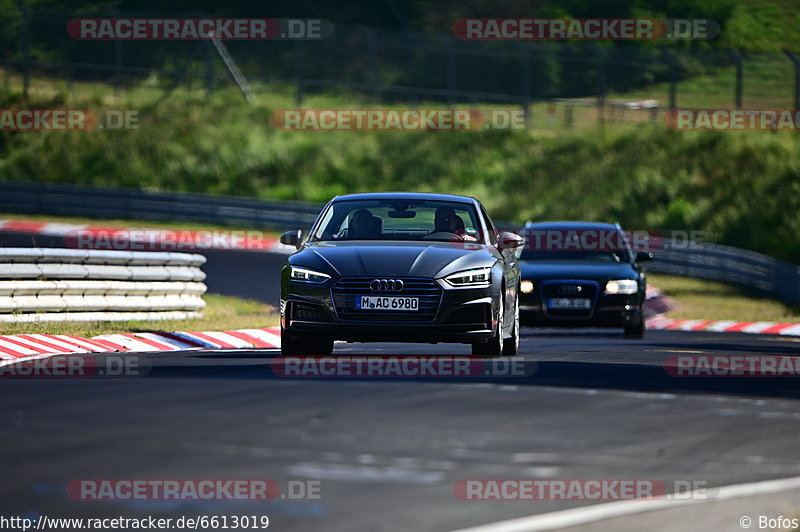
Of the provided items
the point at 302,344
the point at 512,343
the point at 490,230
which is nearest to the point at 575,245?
the point at 490,230

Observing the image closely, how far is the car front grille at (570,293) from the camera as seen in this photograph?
1894cm

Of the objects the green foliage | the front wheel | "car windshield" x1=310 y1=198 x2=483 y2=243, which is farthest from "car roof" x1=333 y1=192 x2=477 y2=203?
the green foliage

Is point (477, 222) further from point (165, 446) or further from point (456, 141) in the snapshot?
point (456, 141)

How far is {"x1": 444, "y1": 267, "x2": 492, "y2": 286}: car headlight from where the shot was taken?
1248 centimetres

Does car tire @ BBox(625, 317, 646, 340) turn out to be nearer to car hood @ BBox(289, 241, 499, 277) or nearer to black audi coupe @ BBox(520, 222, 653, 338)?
black audi coupe @ BBox(520, 222, 653, 338)

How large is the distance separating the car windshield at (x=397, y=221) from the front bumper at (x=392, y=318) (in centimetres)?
113

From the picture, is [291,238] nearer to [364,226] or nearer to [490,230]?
[364,226]

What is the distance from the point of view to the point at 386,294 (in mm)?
12320

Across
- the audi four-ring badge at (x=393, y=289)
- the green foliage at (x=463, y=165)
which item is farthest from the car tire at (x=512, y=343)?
the green foliage at (x=463, y=165)

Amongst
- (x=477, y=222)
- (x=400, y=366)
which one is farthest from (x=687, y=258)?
(x=400, y=366)

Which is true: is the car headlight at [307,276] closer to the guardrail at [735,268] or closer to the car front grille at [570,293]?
the car front grille at [570,293]

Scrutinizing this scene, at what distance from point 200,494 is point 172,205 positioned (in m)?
33.9

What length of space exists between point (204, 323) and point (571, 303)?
15.1ft

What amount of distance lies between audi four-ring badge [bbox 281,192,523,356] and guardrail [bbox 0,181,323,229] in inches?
968
